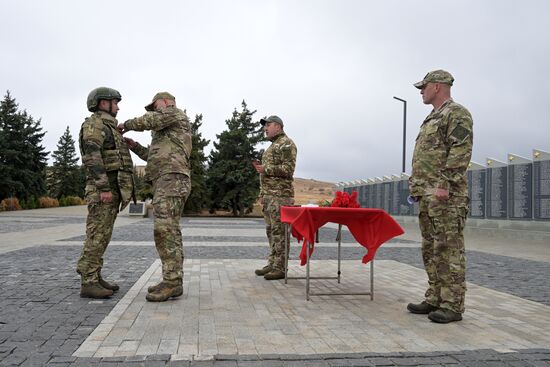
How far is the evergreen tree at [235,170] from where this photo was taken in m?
34.9

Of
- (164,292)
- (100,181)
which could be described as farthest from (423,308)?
(100,181)

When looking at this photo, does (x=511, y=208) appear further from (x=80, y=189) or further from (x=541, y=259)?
(x=80, y=189)

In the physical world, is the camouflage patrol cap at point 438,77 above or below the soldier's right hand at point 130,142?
above

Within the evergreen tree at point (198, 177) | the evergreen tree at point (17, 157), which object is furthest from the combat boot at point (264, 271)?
the evergreen tree at point (17, 157)

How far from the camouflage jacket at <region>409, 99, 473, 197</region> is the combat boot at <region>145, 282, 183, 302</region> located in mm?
2533

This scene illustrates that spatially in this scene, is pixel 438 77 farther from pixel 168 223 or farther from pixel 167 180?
pixel 168 223

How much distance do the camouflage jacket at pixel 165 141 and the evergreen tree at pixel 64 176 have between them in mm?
60097

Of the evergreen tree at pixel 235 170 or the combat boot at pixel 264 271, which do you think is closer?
the combat boot at pixel 264 271

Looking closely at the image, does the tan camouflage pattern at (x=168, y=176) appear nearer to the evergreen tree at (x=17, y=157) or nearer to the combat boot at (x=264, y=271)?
the combat boot at (x=264, y=271)

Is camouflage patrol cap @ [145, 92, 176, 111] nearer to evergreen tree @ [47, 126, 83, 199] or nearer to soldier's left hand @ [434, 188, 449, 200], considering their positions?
soldier's left hand @ [434, 188, 449, 200]

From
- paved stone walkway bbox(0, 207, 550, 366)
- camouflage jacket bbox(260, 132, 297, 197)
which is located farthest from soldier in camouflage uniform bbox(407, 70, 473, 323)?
camouflage jacket bbox(260, 132, 297, 197)

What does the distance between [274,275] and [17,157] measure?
35.4m

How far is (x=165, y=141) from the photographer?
182 inches

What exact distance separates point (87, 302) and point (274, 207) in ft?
8.44
